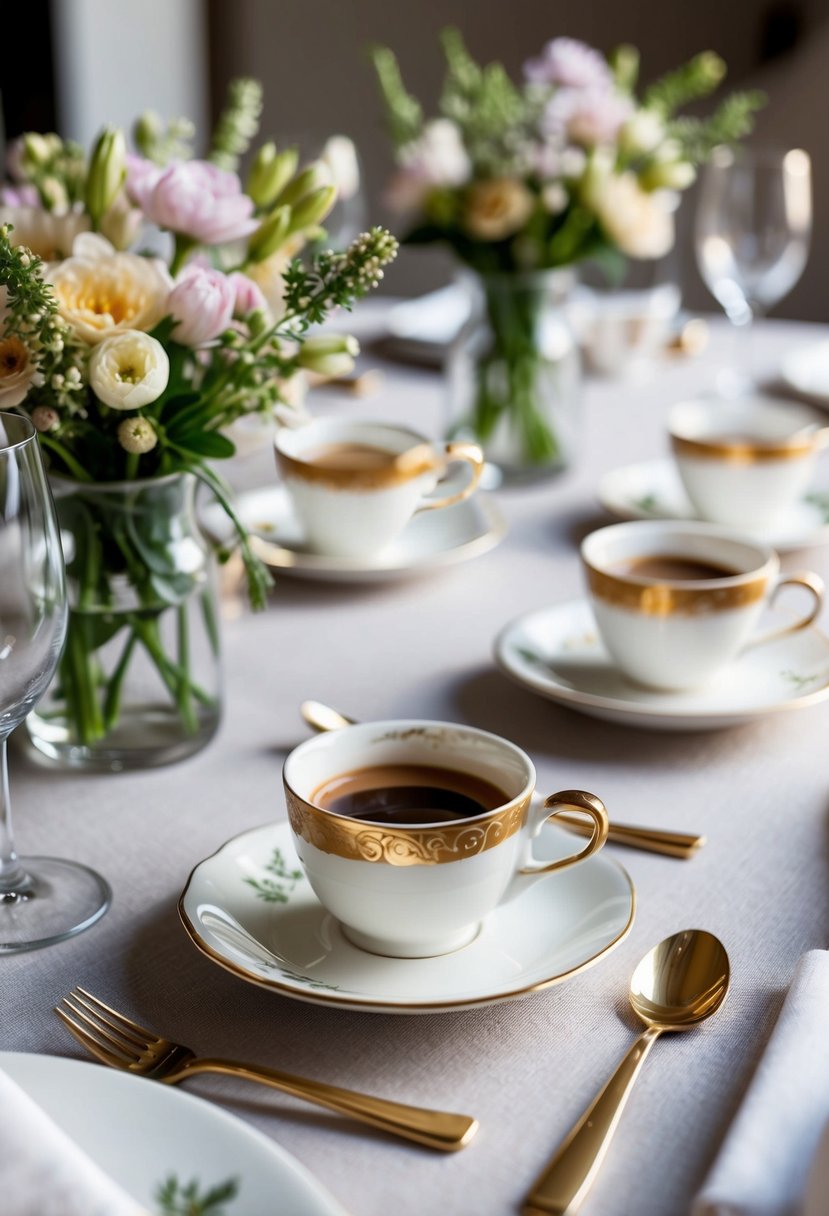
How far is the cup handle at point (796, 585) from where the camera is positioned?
0.97 metres

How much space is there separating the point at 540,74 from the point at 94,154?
77 centimetres

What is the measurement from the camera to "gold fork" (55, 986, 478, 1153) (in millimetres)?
561

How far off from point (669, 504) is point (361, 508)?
352 mm

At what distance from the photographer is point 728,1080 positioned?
0.60m

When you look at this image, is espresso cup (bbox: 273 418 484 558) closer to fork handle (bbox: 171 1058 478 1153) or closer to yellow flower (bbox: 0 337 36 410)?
yellow flower (bbox: 0 337 36 410)

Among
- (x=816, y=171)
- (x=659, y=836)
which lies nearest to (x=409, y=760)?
(x=659, y=836)

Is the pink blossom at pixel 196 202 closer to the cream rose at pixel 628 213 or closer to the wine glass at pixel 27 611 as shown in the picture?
the wine glass at pixel 27 611

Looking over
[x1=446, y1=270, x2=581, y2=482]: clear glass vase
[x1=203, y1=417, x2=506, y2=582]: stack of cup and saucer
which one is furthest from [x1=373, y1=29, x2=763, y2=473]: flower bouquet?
[x1=203, y1=417, x2=506, y2=582]: stack of cup and saucer

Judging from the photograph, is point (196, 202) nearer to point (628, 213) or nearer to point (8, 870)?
point (8, 870)

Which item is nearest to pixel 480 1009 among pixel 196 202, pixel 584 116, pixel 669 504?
pixel 196 202

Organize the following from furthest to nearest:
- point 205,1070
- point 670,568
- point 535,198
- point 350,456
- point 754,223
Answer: point 754,223 → point 535,198 → point 350,456 → point 670,568 → point 205,1070

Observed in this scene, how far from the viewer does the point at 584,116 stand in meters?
1.45

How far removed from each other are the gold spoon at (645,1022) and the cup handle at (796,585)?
1.18 feet

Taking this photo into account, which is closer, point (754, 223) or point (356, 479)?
point (356, 479)
